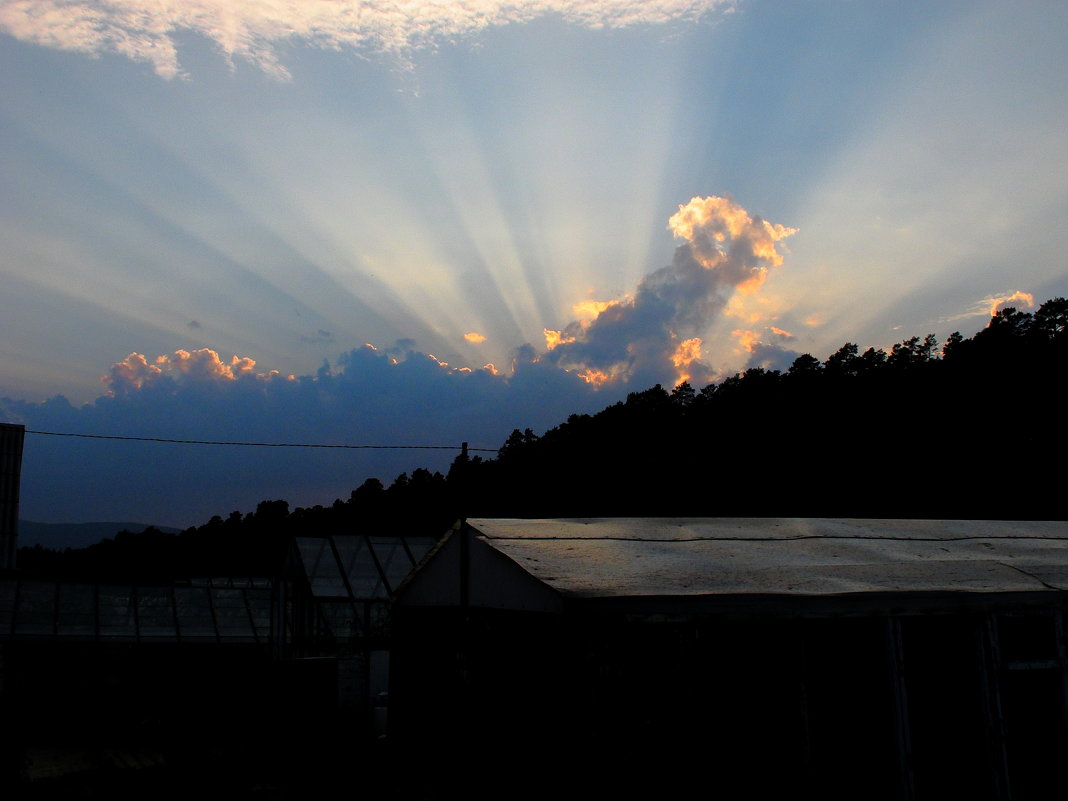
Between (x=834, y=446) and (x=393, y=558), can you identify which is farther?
(x=834, y=446)

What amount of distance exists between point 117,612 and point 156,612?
1029 mm

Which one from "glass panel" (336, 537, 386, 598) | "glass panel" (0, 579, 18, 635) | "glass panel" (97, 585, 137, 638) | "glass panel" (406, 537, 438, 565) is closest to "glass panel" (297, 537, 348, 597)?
"glass panel" (336, 537, 386, 598)

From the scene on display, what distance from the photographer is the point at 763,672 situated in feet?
30.0

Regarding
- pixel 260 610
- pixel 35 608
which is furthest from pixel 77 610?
pixel 260 610

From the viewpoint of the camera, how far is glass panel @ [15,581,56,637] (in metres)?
23.3

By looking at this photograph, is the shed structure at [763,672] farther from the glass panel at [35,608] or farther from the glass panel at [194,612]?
the glass panel at [35,608]

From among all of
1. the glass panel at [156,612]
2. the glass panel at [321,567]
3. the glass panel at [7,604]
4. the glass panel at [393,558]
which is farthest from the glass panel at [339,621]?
the glass panel at [7,604]

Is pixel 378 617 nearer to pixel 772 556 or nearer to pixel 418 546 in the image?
pixel 418 546

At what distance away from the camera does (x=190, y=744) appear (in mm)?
17297

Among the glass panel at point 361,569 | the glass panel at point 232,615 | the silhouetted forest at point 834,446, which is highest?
the silhouetted forest at point 834,446

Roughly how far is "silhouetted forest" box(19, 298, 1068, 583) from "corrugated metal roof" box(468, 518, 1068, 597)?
59.9ft

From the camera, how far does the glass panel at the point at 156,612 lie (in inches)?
991

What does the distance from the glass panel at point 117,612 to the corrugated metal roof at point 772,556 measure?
16.8 meters

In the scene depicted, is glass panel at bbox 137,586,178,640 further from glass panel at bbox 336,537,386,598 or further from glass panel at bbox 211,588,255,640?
glass panel at bbox 336,537,386,598
